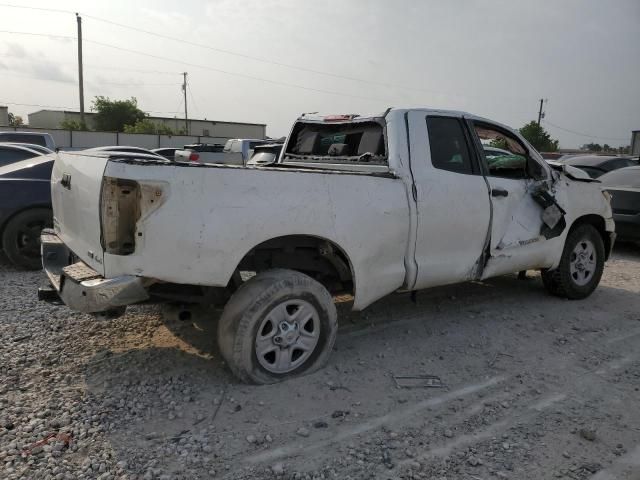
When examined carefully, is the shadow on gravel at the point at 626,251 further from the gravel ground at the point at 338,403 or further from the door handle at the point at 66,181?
the door handle at the point at 66,181

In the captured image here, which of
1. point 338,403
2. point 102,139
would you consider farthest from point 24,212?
Answer: point 102,139

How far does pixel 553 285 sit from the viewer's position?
18.5ft

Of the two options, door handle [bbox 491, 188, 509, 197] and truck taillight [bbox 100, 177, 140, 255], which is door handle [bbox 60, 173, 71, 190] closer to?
truck taillight [bbox 100, 177, 140, 255]

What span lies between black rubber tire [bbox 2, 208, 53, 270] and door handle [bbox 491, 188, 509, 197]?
205 inches

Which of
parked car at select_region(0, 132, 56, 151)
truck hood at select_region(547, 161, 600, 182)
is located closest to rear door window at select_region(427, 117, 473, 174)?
truck hood at select_region(547, 161, 600, 182)

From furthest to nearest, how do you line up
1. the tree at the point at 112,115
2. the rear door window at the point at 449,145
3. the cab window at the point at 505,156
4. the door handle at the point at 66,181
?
1. the tree at the point at 112,115
2. the cab window at the point at 505,156
3. the rear door window at the point at 449,145
4. the door handle at the point at 66,181

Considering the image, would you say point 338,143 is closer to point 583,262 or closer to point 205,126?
point 583,262

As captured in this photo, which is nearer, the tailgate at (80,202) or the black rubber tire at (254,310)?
the tailgate at (80,202)

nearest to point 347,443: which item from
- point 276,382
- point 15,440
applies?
point 276,382

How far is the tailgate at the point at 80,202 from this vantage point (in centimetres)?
316

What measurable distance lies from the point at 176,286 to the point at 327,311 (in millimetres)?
1035

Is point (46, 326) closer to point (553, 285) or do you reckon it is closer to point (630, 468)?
point (630, 468)

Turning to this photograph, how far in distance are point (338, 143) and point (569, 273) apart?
2837mm

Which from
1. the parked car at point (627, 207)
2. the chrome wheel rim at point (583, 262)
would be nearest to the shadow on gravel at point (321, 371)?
the chrome wheel rim at point (583, 262)
